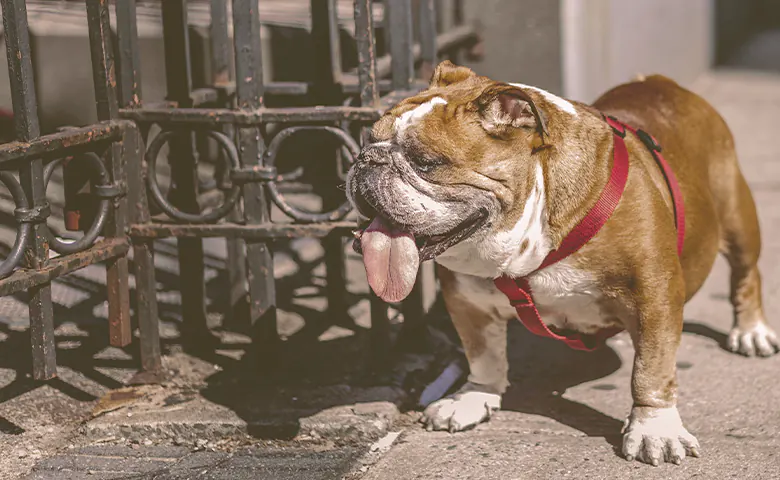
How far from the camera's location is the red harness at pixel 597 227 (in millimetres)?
3551

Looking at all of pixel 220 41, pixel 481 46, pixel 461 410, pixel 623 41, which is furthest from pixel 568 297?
pixel 623 41

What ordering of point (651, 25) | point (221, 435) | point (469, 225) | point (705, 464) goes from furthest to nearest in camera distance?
point (651, 25), point (221, 435), point (705, 464), point (469, 225)

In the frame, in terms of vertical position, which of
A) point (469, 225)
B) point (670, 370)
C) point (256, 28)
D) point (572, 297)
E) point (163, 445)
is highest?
point (256, 28)

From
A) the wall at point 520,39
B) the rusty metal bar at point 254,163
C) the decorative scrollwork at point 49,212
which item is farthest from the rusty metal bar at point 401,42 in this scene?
the wall at point 520,39

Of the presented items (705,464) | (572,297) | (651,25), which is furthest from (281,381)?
(651,25)

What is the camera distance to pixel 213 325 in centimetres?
502

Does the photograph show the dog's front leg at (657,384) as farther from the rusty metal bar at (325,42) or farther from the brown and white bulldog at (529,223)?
the rusty metal bar at (325,42)

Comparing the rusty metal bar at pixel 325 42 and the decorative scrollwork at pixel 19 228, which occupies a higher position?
the rusty metal bar at pixel 325 42

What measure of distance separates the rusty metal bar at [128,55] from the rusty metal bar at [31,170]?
Answer: 0.47 metres

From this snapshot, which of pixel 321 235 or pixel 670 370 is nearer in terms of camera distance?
pixel 670 370

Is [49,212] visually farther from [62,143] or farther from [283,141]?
[283,141]

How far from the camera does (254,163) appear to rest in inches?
162

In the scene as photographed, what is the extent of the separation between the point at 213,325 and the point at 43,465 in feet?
4.45

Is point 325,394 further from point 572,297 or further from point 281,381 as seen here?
point 572,297
